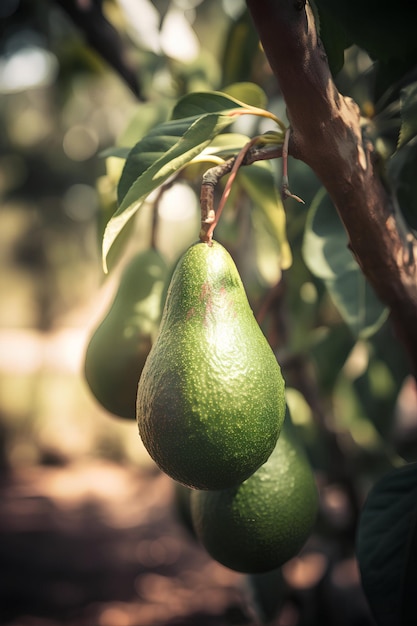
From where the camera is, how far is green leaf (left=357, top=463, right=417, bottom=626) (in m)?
0.64

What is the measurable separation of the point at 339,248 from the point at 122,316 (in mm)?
292

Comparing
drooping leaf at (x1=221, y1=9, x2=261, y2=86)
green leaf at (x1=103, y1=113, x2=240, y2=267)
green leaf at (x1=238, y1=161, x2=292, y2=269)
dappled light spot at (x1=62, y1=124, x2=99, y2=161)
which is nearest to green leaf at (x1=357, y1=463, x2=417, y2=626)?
green leaf at (x1=238, y1=161, x2=292, y2=269)

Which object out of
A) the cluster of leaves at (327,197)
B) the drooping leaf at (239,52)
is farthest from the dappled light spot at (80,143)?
the cluster of leaves at (327,197)

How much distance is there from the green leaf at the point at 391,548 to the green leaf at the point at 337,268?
0.19 metres

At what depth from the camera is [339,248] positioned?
2.64 ft

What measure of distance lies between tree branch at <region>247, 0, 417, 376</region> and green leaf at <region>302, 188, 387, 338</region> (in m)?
0.16

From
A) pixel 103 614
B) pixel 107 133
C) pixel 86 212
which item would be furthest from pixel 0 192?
pixel 103 614

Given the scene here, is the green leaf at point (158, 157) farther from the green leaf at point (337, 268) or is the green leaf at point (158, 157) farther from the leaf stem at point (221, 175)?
the green leaf at point (337, 268)

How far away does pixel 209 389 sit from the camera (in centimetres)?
52

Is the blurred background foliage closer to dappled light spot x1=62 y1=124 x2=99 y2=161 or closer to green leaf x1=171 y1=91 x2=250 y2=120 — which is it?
green leaf x1=171 y1=91 x2=250 y2=120

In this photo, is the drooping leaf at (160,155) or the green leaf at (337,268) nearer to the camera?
the drooping leaf at (160,155)

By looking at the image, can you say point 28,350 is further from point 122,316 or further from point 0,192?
point 122,316

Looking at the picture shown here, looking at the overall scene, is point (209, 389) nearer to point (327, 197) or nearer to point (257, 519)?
point (257, 519)

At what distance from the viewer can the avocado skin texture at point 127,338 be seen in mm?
755
